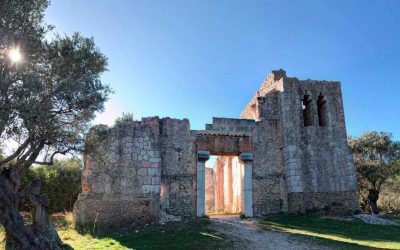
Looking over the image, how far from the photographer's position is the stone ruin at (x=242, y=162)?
1452cm

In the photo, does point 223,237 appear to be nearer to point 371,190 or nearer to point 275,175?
point 275,175

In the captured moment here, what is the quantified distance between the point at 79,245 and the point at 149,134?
20.0ft

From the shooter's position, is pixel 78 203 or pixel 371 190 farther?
pixel 371 190

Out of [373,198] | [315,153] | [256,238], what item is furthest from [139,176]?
[373,198]

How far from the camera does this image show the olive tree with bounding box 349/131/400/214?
70.9 feet

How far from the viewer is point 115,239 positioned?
457 inches

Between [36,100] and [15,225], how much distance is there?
124 inches

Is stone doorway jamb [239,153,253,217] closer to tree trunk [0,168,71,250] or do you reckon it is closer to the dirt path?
the dirt path

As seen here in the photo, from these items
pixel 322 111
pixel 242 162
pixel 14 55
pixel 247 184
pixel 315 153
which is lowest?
pixel 247 184

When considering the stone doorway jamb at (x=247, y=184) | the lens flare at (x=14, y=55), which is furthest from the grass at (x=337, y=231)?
the lens flare at (x=14, y=55)

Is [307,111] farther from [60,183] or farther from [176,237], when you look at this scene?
[60,183]

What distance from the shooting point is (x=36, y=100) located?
865 centimetres

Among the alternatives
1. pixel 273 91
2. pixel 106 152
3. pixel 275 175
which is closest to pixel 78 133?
pixel 106 152

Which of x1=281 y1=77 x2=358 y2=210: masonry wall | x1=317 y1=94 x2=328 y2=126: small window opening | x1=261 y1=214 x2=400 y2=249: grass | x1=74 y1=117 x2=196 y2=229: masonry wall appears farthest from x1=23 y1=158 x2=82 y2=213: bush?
x1=317 y1=94 x2=328 y2=126: small window opening
